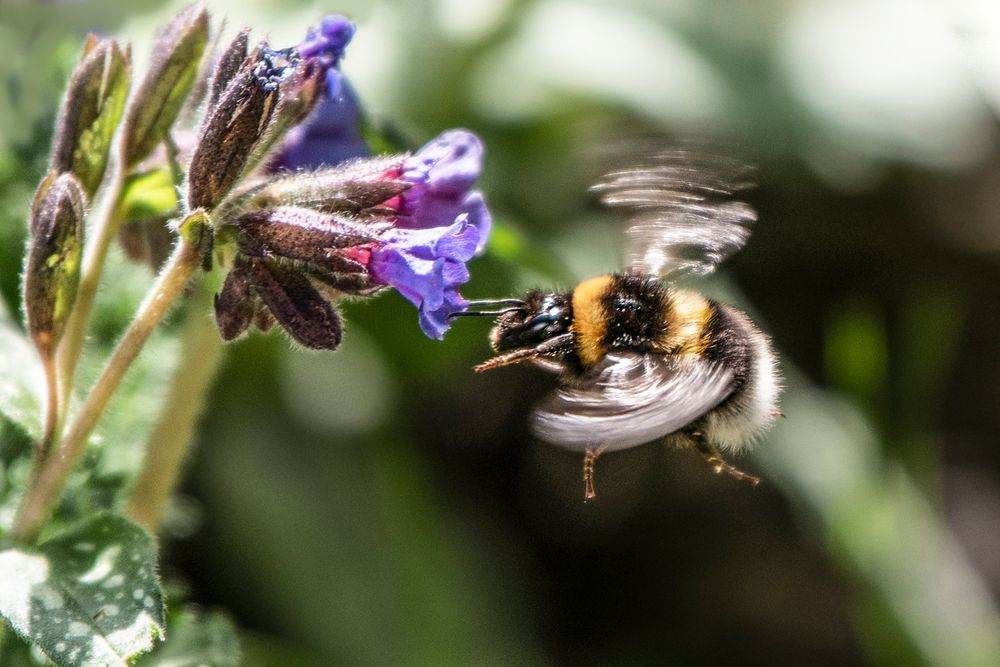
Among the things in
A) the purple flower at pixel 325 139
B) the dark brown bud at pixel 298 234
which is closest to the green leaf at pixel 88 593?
the dark brown bud at pixel 298 234

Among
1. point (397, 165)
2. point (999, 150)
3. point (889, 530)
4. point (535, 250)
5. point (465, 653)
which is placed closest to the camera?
point (397, 165)

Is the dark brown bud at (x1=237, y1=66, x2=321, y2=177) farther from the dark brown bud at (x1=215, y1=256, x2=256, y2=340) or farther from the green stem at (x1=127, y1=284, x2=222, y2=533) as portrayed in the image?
the green stem at (x1=127, y1=284, x2=222, y2=533)

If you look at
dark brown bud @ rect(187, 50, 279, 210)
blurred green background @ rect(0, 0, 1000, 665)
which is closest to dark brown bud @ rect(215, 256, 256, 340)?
dark brown bud @ rect(187, 50, 279, 210)

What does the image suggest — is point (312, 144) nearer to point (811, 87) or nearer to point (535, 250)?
point (535, 250)

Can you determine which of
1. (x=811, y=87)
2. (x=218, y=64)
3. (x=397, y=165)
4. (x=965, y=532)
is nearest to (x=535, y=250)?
(x=397, y=165)

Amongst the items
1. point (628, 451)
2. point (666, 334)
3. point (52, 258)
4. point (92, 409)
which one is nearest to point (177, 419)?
point (92, 409)

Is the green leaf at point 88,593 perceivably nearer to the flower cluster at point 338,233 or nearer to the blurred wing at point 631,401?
the flower cluster at point 338,233
